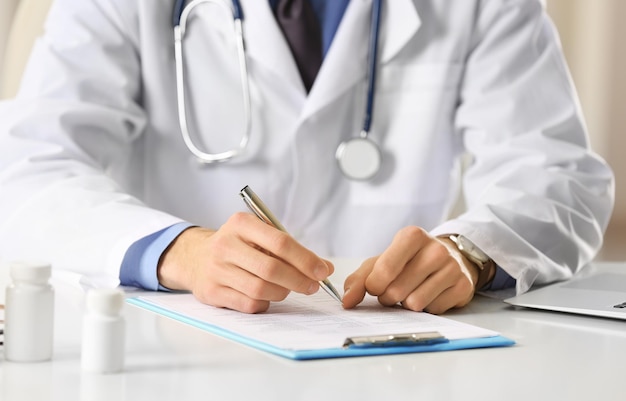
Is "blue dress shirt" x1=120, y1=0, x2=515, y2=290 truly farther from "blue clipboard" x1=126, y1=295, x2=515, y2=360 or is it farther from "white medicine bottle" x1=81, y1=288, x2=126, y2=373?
"white medicine bottle" x1=81, y1=288, x2=126, y2=373

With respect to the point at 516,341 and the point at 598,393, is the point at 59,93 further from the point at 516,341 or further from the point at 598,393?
the point at 598,393

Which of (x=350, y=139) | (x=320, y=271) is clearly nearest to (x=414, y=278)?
(x=320, y=271)

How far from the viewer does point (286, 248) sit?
A: 0.85m

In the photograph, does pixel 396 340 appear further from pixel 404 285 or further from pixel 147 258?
pixel 147 258

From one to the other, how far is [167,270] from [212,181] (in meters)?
0.53

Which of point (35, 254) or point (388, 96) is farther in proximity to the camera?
point (388, 96)

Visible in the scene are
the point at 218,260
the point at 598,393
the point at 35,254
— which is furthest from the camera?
the point at 35,254

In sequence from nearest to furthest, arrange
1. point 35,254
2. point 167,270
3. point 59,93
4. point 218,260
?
point 218,260, point 167,270, point 35,254, point 59,93

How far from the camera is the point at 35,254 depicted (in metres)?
1.12

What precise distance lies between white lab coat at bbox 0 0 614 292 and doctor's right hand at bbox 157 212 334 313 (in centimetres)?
51

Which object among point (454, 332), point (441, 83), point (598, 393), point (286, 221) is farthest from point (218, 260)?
point (441, 83)

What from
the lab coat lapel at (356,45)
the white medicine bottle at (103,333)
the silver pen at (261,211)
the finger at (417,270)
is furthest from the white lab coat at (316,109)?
the white medicine bottle at (103,333)

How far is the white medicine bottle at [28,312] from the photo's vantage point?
25.5 inches

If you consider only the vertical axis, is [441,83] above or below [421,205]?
above
